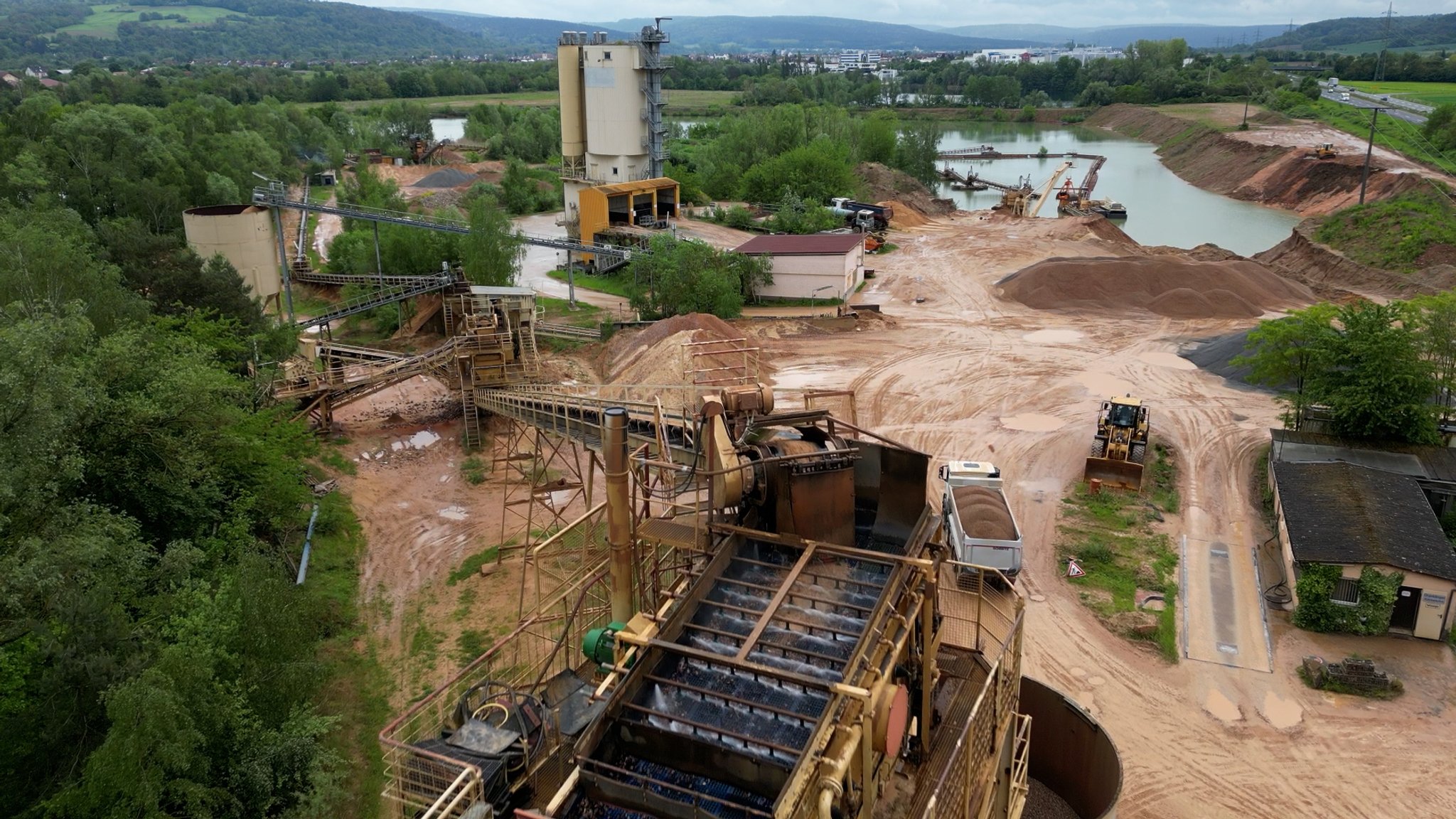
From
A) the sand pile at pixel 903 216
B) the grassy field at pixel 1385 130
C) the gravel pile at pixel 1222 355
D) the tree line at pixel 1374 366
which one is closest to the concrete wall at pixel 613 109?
the sand pile at pixel 903 216

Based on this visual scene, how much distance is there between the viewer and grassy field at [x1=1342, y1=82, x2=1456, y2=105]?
112 m

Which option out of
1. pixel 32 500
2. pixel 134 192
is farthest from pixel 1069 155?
pixel 32 500

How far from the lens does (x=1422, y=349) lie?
27.9 m

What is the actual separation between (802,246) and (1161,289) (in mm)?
17790

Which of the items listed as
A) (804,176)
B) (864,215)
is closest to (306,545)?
(864,215)

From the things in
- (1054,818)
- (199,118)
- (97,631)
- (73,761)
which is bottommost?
(1054,818)

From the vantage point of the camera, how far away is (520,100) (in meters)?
159

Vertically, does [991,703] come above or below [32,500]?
below

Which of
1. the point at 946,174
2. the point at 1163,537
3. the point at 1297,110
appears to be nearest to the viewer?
the point at 1163,537

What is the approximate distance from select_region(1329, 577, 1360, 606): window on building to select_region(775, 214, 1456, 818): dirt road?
36.4 inches

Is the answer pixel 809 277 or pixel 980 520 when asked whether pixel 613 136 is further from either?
pixel 980 520

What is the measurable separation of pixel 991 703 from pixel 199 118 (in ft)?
265

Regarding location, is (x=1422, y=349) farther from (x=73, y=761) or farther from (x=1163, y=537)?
(x=73, y=761)

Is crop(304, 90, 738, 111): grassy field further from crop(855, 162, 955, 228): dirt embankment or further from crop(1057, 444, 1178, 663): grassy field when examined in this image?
crop(1057, 444, 1178, 663): grassy field
